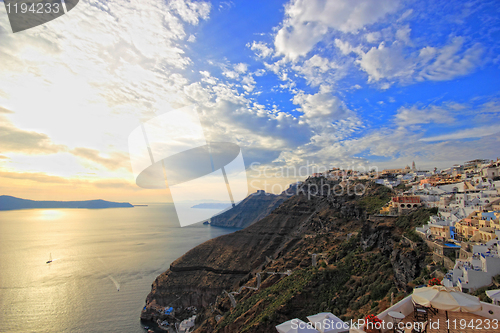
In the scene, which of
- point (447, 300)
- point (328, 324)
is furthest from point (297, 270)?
point (447, 300)

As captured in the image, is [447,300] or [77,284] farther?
[77,284]

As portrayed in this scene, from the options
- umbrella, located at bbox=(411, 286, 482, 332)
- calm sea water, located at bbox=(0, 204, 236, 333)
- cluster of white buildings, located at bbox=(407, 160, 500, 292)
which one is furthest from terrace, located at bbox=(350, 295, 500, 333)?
calm sea water, located at bbox=(0, 204, 236, 333)

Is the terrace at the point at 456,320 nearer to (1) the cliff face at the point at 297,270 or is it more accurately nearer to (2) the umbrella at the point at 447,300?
(2) the umbrella at the point at 447,300

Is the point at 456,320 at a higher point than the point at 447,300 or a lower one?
lower

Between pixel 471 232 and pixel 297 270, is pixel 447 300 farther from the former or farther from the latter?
pixel 297 270

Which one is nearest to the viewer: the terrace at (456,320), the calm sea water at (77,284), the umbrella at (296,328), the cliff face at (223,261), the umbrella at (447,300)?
the umbrella at (447,300)

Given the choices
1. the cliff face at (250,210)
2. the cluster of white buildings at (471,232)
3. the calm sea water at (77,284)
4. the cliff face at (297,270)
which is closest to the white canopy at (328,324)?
the cluster of white buildings at (471,232)

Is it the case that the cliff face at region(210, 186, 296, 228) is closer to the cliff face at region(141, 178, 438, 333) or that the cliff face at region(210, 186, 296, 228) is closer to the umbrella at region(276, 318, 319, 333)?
the cliff face at region(141, 178, 438, 333)

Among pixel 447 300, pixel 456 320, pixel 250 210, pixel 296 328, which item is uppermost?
pixel 447 300

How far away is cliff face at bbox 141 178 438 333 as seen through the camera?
646 inches

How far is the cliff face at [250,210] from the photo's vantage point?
139625 mm

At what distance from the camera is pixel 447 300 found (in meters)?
5.94

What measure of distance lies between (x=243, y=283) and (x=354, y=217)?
1885cm

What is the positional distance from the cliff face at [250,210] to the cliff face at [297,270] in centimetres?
7977
